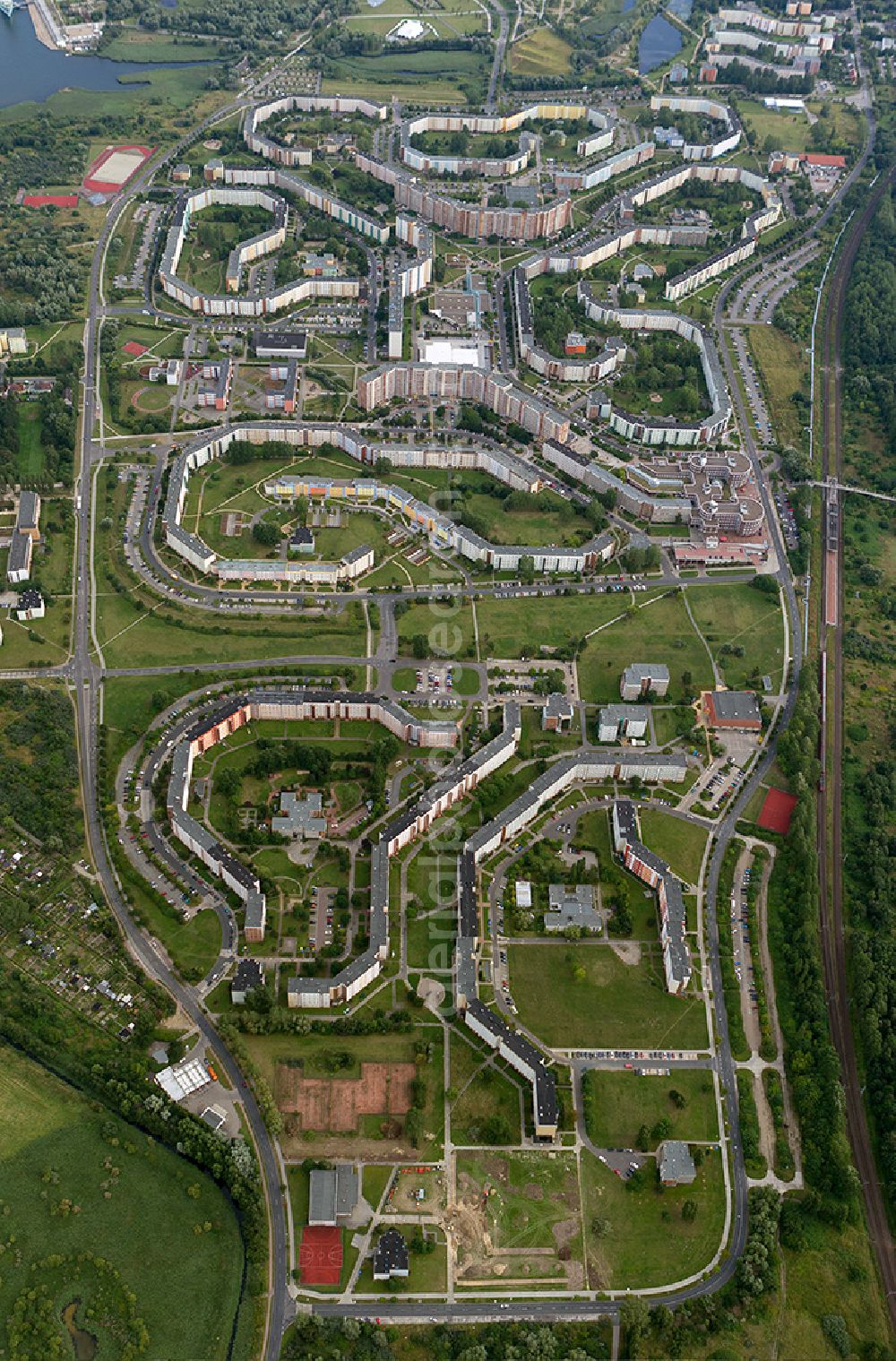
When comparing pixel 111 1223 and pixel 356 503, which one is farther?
pixel 356 503

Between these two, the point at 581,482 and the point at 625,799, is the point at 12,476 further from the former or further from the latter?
the point at 625,799

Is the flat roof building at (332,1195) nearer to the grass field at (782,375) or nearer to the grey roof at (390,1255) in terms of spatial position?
the grey roof at (390,1255)

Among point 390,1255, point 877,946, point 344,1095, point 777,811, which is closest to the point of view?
point 390,1255

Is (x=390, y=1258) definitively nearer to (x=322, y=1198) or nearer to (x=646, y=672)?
(x=322, y=1198)

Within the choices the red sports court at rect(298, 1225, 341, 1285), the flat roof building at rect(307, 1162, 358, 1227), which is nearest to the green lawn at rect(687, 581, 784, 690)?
the flat roof building at rect(307, 1162, 358, 1227)

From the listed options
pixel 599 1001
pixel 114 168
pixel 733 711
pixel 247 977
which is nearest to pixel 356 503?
pixel 733 711

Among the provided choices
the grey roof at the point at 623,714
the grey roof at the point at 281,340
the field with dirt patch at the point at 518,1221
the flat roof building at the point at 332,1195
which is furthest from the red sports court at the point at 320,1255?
the grey roof at the point at 281,340

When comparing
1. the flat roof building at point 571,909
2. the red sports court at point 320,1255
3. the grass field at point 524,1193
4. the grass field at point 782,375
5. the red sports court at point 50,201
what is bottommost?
the red sports court at point 320,1255
